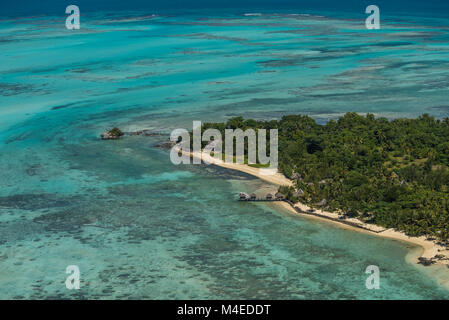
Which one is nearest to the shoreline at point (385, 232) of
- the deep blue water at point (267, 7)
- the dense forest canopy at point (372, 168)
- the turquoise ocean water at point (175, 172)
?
the dense forest canopy at point (372, 168)

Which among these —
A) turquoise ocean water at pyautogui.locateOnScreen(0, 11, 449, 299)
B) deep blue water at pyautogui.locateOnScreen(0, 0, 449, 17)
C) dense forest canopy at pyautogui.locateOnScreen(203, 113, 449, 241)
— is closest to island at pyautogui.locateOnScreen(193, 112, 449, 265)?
dense forest canopy at pyautogui.locateOnScreen(203, 113, 449, 241)

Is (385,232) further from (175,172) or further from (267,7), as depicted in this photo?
(267,7)

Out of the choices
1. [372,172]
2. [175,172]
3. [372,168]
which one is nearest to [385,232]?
[372,172]

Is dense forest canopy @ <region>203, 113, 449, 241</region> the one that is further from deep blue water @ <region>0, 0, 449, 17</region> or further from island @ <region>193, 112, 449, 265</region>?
deep blue water @ <region>0, 0, 449, 17</region>

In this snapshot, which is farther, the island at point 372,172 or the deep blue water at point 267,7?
the deep blue water at point 267,7

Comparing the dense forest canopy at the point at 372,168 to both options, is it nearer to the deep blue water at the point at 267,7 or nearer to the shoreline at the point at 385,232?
the shoreline at the point at 385,232

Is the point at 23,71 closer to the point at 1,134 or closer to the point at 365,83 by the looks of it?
the point at 1,134
